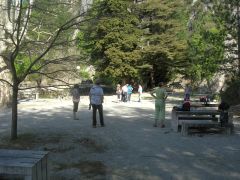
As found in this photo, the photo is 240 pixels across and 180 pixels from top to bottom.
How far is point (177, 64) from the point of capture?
45.9 meters

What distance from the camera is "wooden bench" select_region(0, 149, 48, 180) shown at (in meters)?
5.32

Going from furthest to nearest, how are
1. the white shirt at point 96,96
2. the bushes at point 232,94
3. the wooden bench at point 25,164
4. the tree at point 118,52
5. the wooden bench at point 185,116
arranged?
the tree at point 118,52 < the bushes at point 232,94 < the white shirt at point 96,96 < the wooden bench at point 185,116 < the wooden bench at point 25,164

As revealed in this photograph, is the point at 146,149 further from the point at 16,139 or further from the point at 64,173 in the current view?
the point at 16,139

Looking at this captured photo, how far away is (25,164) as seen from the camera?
5.42 metres

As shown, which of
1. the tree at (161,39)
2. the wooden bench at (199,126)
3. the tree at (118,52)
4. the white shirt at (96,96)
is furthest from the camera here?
the tree at (161,39)

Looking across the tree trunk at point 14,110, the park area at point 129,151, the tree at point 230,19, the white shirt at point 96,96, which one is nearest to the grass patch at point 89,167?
the park area at point 129,151

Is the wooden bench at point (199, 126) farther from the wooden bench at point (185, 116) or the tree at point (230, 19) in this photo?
the tree at point (230, 19)

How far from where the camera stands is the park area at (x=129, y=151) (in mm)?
7621

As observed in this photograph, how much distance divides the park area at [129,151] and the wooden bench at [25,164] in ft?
2.34

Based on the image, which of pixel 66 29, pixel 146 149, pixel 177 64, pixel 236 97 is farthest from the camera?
pixel 177 64

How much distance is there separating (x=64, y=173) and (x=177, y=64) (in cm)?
3921

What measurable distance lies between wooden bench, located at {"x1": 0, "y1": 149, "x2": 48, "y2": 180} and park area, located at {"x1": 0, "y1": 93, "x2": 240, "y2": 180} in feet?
2.34

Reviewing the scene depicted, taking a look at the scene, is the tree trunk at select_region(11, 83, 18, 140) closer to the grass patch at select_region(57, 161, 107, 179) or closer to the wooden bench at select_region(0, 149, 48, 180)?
the grass patch at select_region(57, 161, 107, 179)

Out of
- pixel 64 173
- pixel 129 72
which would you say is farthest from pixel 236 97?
pixel 129 72
